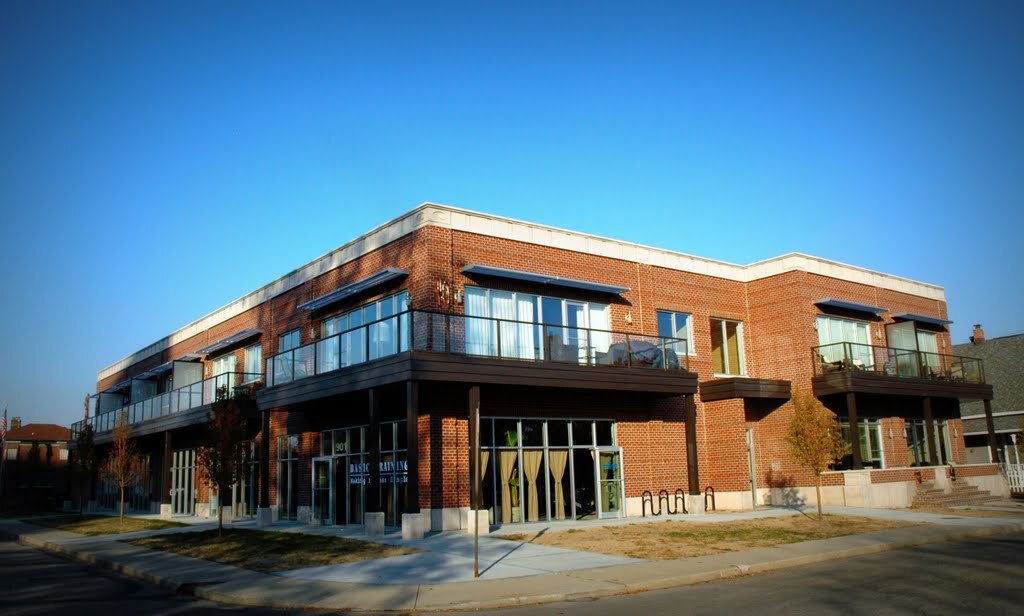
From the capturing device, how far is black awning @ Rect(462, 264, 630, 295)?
21062 mm

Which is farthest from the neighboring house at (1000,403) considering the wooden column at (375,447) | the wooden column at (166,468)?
the wooden column at (166,468)

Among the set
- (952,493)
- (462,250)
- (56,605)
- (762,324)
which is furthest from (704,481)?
(56,605)

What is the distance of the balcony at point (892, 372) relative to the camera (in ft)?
86.2

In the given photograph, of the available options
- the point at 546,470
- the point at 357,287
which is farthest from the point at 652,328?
the point at 357,287

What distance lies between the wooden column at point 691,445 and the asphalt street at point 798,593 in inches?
332

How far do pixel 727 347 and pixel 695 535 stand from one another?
11.6 meters

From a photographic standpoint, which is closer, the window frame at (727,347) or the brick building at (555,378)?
the brick building at (555,378)

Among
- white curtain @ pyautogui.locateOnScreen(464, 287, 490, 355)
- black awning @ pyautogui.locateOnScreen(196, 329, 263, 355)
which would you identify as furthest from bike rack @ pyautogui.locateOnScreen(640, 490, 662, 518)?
black awning @ pyautogui.locateOnScreen(196, 329, 263, 355)

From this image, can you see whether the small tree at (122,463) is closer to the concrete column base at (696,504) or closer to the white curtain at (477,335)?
the white curtain at (477,335)

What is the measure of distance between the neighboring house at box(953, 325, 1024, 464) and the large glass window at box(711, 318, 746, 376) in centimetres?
1667

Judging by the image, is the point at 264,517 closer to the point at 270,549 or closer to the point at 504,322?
the point at 270,549

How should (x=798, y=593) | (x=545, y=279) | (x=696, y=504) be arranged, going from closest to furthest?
(x=798, y=593), (x=545, y=279), (x=696, y=504)

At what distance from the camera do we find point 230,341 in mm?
30531

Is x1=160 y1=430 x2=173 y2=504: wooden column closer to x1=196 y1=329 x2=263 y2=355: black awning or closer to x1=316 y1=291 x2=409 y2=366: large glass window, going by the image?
x1=196 y1=329 x2=263 y2=355: black awning
